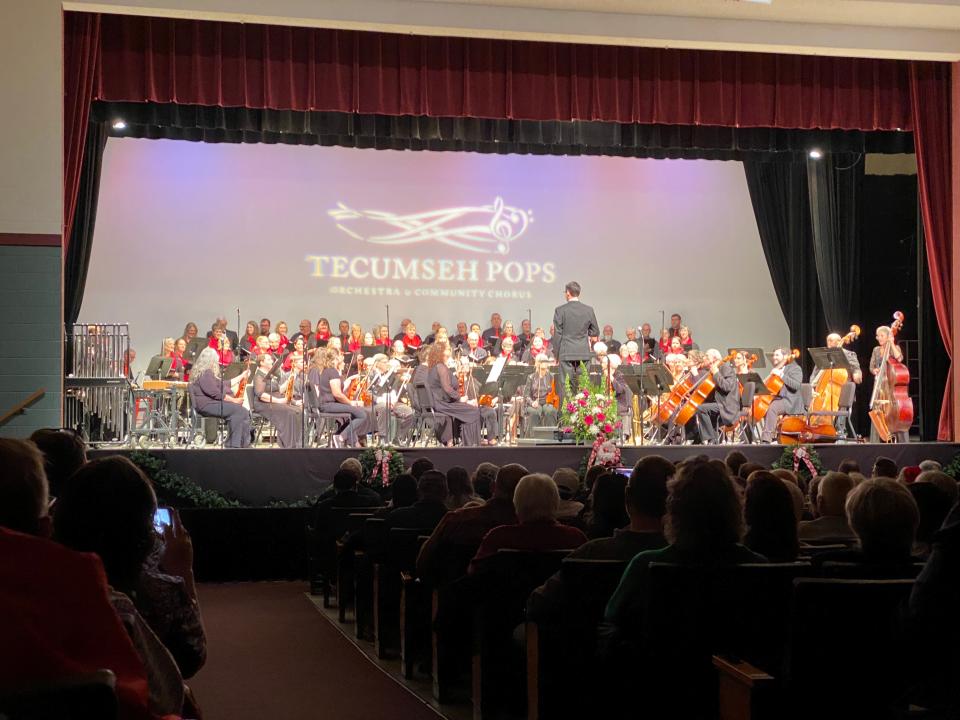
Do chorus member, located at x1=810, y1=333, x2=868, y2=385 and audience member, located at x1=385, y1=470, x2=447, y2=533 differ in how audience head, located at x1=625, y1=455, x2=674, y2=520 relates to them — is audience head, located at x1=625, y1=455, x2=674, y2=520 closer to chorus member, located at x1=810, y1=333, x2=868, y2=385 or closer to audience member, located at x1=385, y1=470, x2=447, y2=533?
audience member, located at x1=385, y1=470, x2=447, y2=533

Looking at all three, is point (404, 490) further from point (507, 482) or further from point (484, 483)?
point (507, 482)

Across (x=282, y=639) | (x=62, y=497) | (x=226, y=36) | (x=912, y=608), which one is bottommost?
(x=282, y=639)

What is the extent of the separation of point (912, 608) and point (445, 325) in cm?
1204

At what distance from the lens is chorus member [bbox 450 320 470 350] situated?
43.0 feet

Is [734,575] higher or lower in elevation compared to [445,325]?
lower

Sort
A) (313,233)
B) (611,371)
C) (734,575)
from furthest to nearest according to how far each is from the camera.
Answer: (313,233), (611,371), (734,575)

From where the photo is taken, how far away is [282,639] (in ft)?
18.5

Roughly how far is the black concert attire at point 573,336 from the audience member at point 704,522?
8.01 metres

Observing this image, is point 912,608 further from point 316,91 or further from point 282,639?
point 316,91

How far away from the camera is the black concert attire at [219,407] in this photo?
31.6 feet

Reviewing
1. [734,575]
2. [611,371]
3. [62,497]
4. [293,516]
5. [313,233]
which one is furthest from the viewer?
[313,233]

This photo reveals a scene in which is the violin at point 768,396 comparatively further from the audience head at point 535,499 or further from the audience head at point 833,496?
the audience head at point 535,499

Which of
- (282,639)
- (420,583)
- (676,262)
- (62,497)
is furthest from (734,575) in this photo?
(676,262)

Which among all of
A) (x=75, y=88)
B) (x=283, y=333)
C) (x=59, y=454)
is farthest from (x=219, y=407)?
(x=59, y=454)
